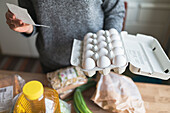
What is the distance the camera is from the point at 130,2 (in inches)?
58.1

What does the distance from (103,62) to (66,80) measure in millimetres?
211

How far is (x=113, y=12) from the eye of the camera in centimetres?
67

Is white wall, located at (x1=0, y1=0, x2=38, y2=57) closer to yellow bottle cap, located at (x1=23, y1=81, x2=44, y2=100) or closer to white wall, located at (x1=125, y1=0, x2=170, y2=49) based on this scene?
A: white wall, located at (x1=125, y1=0, x2=170, y2=49)

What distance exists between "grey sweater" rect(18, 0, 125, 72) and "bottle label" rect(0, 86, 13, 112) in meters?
0.27

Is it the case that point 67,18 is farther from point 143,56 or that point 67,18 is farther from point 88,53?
point 143,56

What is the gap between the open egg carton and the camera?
0.49 meters

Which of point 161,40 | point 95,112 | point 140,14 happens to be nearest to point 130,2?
point 140,14

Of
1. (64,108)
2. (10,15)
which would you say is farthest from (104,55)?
(10,15)

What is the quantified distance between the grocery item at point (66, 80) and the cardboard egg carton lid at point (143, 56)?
0.39 feet

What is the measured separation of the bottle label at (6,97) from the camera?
552mm

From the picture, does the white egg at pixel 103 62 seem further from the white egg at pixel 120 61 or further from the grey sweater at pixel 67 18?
the grey sweater at pixel 67 18

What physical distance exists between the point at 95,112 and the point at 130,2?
122cm

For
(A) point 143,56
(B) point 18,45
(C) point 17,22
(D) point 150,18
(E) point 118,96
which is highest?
(C) point 17,22

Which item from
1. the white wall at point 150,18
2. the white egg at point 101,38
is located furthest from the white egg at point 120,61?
the white wall at point 150,18
